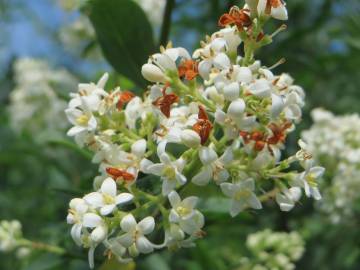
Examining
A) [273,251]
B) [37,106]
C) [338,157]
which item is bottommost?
[37,106]

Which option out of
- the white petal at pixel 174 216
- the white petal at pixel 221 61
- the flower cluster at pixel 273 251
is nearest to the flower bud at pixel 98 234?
the white petal at pixel 174 216

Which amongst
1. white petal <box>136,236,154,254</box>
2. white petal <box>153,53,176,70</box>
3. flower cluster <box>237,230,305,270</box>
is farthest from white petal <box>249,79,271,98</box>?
flower cluster <box>237,230,305,270</box>

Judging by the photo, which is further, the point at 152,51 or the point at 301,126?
the point at 301,126

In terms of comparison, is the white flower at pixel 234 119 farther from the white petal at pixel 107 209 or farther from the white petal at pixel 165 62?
the white petal at pixel 107 209

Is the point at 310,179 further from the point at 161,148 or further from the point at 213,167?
the point at 161,148

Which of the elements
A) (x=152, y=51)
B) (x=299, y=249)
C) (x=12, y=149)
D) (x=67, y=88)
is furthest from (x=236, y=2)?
(x=12, y=149)

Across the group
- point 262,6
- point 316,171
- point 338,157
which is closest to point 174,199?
point 316,171

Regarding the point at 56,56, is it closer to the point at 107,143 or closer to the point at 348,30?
the point at 348,30
